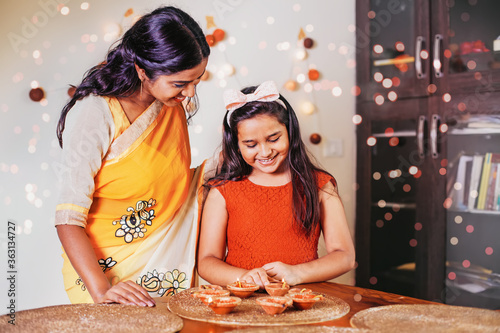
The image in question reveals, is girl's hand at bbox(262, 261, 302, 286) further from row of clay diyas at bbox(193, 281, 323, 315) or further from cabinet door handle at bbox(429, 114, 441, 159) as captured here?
cabinet door handle at bbox(429, 114, 441, 159)

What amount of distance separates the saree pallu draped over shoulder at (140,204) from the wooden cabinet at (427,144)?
1.34 metres

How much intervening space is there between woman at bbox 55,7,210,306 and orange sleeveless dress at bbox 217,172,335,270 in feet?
0.43

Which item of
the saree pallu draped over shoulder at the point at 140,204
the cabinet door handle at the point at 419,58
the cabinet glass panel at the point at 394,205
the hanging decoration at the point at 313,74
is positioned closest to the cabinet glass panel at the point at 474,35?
the cabinet door handle at the point at 419,58

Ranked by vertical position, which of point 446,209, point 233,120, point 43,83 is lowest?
point 446,209

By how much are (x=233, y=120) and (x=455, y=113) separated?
1238 mm

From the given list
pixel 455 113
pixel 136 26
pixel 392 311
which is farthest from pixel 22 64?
pixel 455 113

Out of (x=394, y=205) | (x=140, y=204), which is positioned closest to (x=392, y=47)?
(x=394, y=205)

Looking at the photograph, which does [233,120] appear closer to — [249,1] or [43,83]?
[43,83]

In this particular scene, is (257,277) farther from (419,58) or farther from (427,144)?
(419,58)

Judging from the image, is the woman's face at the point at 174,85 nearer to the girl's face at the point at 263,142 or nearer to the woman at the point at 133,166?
the woman at the point at 133,166

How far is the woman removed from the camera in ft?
3.92

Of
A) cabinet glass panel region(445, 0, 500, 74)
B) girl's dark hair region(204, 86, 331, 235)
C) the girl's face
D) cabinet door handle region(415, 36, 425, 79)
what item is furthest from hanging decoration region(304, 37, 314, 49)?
the girl's face

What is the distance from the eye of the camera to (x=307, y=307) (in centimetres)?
100

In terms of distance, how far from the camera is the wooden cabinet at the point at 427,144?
2.21 metres
